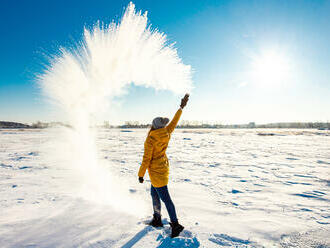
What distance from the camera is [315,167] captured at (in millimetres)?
6840

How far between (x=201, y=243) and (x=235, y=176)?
3900 millimetres

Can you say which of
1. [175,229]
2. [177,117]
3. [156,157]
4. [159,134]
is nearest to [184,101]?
[177,117]

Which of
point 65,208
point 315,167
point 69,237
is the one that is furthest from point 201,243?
point 315,167

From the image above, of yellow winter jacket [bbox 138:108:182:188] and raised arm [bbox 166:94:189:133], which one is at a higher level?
raised arm [bbox 166:94:189:133]

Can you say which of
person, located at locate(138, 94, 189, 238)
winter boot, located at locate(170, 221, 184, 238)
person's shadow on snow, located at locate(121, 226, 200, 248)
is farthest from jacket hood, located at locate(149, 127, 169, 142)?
person's shadow on snow, located at locate(121, 226, 200, 248)

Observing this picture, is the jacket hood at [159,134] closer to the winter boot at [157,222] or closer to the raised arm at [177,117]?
the raised arm at [177,117]

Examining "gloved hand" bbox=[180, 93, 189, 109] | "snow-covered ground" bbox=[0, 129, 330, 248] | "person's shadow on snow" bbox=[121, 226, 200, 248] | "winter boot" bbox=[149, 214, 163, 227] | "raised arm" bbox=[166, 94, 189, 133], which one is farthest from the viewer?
"gloved hand" bbox=[180, 93, 189, 109]

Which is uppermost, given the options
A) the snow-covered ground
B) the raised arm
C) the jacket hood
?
the raised arm

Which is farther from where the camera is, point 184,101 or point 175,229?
point 184,101

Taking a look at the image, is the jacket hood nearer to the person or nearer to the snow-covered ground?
the person

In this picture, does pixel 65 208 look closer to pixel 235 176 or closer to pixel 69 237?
pixel 69 237

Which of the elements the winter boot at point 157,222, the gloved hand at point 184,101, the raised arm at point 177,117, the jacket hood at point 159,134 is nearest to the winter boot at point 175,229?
the winter boot at point 157,222

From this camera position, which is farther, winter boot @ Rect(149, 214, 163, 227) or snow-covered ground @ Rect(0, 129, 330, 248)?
winter boot @ Rect(149, 214, 163, 227)

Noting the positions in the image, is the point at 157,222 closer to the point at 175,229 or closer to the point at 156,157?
the point at 175,229
